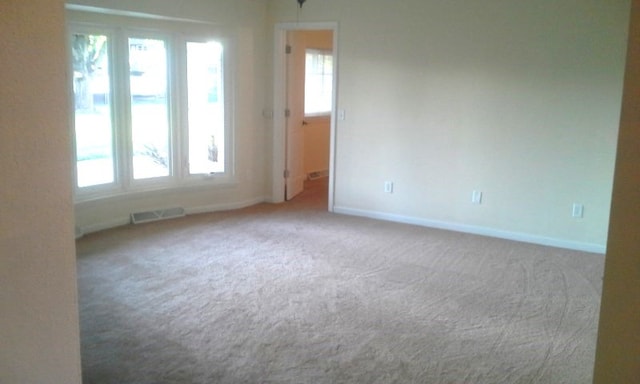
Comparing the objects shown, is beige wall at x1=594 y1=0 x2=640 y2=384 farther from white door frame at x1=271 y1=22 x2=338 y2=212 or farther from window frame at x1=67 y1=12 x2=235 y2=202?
white door frame at x1=271 y1=22 x2=338 y2=212

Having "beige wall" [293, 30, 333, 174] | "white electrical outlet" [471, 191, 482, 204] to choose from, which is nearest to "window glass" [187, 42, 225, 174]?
"beige wall" [293, 30, 333, 174]

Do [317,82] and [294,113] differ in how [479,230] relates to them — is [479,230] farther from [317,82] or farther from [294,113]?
[317,82]

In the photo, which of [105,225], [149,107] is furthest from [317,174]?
[105,225]

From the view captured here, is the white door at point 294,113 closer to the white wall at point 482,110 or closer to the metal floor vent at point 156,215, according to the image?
the white wall at point 482,110

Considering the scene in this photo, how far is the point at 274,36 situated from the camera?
6629 millimetres

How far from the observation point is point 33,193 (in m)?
0.93

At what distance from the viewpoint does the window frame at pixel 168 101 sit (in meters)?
5.45

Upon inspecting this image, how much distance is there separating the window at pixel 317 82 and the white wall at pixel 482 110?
1.56 meters

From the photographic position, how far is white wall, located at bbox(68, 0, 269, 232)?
5652 millimetres

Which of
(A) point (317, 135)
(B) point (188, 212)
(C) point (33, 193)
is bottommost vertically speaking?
(B) point (188, 212)

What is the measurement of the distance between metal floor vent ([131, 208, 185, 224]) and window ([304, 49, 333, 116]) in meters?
2.74

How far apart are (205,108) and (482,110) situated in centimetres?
307

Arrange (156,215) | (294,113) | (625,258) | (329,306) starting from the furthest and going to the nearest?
(294,113), (156,215), (329,306), (625,258)

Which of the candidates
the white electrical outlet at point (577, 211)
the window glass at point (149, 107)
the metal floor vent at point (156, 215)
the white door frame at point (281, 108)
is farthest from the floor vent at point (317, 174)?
the white electrical outlet at point (577, 211)
